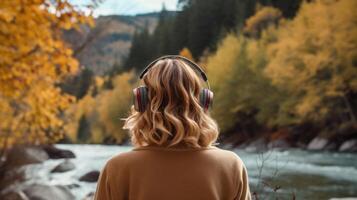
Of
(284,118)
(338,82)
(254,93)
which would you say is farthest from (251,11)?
(338,82)

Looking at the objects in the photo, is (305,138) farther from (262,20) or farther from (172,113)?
(172,113)

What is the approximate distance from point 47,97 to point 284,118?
28.3m

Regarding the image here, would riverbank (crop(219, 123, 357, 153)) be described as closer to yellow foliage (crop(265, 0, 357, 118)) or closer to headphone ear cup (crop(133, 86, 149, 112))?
yellow foliage (crop(265, 0, 357, 118))

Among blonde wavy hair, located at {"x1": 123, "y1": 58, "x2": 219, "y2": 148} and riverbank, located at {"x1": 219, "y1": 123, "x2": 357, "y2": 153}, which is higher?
blonde wavy hair, located at {"x1": 123, "y1": 58, "x2": 219, "y2": 148}

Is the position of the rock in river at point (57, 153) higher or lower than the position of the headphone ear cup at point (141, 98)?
lower

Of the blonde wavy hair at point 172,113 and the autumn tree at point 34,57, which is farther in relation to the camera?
the autumn tree at point 34,57

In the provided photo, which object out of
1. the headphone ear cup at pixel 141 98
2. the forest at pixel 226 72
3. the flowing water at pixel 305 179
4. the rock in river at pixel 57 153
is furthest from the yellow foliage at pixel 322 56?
the headphone ear cup at pixel 141 98

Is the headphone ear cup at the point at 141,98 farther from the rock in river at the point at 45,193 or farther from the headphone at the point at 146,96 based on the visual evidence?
the rock in river at the point at 45,193

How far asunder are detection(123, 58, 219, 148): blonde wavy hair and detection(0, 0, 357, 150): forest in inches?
34.1

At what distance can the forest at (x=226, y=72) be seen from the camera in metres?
3.32

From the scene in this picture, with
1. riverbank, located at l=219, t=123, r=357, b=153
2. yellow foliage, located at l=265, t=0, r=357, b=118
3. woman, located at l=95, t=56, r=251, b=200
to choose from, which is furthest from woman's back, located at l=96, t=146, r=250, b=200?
yellow foliage, located at l=265, t=0, r=357, b=118

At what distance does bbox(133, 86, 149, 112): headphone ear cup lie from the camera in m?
1.80

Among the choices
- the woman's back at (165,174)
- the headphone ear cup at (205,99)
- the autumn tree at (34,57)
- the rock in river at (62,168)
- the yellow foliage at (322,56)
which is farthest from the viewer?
the yellow foliage at (322,56)

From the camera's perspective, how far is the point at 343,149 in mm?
22984
